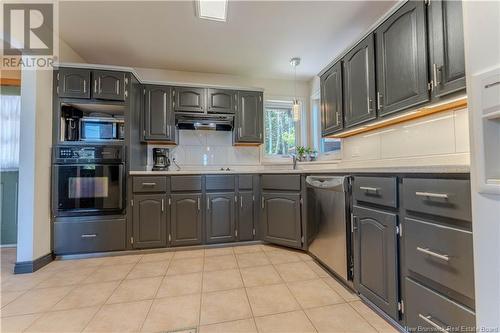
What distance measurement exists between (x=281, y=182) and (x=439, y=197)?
1674 mm

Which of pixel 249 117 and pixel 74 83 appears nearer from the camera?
pixel 74 83

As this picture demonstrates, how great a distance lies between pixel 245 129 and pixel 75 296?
8.20 feet

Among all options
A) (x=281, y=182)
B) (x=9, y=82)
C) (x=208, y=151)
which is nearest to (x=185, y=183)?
(x=208, y=151)

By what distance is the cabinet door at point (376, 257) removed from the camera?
1244mm

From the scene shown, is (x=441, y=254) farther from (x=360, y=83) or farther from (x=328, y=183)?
(x=360, y=83)

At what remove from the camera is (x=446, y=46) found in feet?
4.37

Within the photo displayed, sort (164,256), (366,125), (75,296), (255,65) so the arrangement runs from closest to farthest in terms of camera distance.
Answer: (75,296) → (366,125) → (164,256) → (255,65)

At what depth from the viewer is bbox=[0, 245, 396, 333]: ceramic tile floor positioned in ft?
4.33

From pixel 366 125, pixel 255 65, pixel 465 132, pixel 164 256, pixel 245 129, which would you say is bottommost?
pixel 164 256

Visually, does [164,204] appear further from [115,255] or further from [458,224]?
[458,224]

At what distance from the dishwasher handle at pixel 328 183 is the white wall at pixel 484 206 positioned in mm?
884

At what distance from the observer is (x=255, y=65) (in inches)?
125

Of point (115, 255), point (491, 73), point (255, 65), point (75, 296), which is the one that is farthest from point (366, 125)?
point (115, 255)

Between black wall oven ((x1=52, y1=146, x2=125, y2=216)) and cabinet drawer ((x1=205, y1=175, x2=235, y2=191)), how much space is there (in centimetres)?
96
